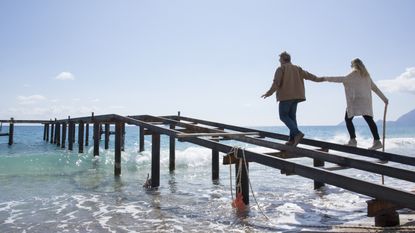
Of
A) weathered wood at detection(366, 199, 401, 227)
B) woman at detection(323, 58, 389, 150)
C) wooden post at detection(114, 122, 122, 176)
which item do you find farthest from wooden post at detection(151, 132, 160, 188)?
weathered wood at detection(366, 199, 401, 227)

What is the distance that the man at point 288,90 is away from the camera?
6652 mm

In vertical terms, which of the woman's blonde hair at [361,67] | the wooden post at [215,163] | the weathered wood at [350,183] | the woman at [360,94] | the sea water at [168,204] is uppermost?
the woman's blonde hair at [361,67]

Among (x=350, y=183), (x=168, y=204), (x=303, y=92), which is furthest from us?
(x=168, y=204)

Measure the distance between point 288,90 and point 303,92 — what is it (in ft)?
1.10

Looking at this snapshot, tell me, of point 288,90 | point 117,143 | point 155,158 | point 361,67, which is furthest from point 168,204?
point 117,143

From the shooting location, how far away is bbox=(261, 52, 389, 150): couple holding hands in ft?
21.9

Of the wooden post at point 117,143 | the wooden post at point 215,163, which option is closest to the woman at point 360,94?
the wooden post at point 215,163

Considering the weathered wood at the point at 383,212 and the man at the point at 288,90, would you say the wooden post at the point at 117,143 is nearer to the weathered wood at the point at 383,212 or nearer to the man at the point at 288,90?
the man at the point at 288,90

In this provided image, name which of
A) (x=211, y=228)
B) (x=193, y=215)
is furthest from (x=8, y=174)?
(x=211, y=228)

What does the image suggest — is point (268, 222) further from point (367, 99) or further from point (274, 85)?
point (367, 99)

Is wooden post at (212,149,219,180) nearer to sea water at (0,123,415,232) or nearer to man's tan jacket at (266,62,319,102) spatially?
sea water at (0,123,415,232)

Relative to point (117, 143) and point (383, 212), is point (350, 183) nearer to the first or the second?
point (383, 212)

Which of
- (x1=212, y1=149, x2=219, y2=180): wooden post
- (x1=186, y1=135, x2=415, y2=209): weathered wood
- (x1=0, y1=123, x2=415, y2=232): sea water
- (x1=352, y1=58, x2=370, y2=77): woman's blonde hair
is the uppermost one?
(x1=352, y1=58, x2=370, y2=77): woman's blonde hair

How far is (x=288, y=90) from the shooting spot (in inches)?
262
